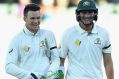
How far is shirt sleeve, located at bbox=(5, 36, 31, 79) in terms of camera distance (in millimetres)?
6734

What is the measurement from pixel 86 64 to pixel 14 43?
80 centimetres

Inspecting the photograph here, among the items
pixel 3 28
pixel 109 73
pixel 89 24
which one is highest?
pixel 89 24

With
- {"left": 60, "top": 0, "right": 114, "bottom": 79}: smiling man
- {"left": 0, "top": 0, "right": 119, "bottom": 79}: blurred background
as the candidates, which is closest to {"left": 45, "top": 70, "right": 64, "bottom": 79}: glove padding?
{"left": 60, "top": 0, "right": 114, "bottom": 79}: smiling man

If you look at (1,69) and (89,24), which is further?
(1,69)

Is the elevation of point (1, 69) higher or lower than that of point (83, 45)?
lower

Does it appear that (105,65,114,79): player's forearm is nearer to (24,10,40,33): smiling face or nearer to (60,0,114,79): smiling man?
(60,0,114,79): smiling man

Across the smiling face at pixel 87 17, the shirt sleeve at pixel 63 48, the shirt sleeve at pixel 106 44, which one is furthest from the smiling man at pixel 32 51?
the shirt sleeve at pixel 106 44

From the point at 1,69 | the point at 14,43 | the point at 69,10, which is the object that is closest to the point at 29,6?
the point at 14,43

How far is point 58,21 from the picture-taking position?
59.2ft

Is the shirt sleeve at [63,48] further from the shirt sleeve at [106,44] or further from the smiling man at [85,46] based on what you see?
the shirt sleeve at [106,44]

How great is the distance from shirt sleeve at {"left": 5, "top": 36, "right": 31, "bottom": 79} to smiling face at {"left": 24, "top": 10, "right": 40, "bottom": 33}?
0.76ft

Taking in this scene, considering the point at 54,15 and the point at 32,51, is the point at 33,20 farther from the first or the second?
the point at 54,15

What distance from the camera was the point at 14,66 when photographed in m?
6.77

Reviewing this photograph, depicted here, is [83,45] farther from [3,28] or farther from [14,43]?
[3,28]
